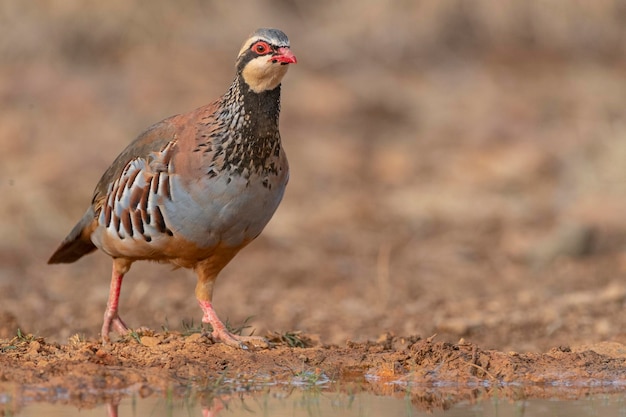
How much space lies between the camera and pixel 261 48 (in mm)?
6379

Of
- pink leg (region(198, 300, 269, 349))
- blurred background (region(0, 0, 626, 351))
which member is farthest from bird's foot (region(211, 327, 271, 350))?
blurred background (region(0, 0, 626, 351))

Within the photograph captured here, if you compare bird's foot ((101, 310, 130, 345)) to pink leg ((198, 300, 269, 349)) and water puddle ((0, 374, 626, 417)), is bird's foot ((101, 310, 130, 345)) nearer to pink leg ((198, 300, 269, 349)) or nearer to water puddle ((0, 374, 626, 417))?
pink leg ((198, 300, 269, 349))

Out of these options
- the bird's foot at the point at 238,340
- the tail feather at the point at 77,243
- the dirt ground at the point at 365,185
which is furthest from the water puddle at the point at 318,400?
the tail feather at the point at 77,243

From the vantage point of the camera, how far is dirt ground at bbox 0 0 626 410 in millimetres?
6605

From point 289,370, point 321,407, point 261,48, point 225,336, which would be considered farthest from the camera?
point 225,336

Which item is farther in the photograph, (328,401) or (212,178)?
(212,178)

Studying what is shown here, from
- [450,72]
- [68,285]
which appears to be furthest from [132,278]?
[450,72]

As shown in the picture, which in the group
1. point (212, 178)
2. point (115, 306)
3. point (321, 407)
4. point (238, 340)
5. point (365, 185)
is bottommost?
point (321, 407)

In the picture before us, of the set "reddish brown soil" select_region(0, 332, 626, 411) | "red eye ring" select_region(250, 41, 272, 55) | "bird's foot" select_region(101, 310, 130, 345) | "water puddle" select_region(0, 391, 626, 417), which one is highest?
"red eye ring" select_region(250, 41, 272, 55)

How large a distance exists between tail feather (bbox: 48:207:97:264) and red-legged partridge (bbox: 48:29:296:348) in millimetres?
425

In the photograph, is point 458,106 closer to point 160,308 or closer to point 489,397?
point 160,308

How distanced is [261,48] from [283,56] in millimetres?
155

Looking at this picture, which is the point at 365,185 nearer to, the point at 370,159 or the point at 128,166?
the point at 370,159

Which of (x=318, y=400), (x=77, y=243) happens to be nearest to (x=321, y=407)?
(x=318, y=400)
